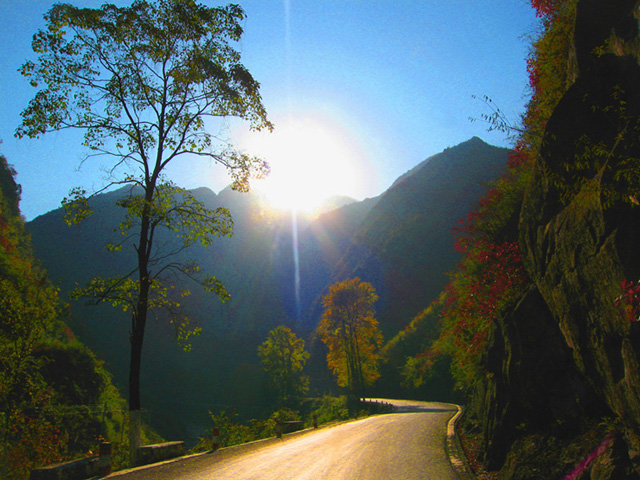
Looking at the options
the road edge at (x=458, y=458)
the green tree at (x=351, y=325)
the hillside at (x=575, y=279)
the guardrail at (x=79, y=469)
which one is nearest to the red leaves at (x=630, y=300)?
the hillside at (x=575, y=279)

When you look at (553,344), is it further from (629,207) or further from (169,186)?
(169,186)

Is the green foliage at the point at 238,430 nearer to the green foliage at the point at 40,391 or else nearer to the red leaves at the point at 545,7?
the green foliage at the point at 40,391

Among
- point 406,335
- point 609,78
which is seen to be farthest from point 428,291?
point 609,78

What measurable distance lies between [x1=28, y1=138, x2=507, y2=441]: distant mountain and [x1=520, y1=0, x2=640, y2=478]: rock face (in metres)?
80.1

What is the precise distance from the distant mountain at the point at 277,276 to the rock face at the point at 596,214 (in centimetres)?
8009

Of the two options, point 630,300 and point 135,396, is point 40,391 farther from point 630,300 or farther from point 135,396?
point 630,300

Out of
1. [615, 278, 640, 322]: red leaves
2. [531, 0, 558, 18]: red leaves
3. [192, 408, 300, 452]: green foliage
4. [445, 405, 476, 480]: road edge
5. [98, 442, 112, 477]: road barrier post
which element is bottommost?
[192, 408, 300, 452]: green foliage

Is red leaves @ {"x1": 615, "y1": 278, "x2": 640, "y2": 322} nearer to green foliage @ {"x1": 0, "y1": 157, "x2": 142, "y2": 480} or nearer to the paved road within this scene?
the paved road

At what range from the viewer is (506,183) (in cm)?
1191

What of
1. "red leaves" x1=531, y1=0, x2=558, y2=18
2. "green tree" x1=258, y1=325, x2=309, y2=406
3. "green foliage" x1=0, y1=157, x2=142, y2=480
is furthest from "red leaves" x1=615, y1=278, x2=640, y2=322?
"green tree" x1=258, y1=325, x2=309, y2=406

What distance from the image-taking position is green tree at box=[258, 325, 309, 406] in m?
60.2

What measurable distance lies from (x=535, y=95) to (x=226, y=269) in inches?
7790

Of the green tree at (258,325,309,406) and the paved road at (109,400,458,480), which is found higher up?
the paved road at (109,400,458,480)

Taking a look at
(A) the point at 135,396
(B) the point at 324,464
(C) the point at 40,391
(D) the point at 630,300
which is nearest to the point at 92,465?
(A) the point at 135,396
